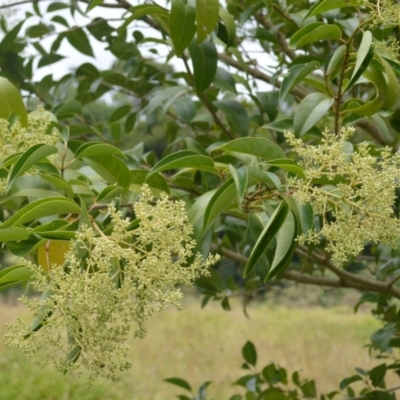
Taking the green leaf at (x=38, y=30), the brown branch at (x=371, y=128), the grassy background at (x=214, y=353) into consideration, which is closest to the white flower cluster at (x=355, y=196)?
the brown branch at (x=371, y=128)

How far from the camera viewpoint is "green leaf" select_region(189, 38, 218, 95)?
0.84 metres

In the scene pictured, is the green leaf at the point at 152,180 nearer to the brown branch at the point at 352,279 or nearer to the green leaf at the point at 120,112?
the brown branch at the point at 352,279

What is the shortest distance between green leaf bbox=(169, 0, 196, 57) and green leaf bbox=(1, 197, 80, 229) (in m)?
0.25

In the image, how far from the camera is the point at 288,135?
1.83 feet

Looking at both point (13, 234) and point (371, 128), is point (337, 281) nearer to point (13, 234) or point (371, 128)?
point (371, 128)

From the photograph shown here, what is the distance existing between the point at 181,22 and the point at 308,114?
0.19 m

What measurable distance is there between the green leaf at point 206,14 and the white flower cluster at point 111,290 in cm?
27

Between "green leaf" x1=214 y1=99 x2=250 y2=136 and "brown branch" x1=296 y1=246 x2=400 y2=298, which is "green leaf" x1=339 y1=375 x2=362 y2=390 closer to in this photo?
"brown branch" x1=296 y1=246 x2=400 y2=298

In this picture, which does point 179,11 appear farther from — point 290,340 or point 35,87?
point 290,340

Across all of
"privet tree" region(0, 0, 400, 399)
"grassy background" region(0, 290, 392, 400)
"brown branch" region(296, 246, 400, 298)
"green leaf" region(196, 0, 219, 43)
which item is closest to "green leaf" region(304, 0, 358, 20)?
"privet tree" region(0, 0, 400, 399)

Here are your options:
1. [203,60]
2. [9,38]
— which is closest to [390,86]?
[203,60]

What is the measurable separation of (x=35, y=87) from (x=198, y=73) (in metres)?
0.71

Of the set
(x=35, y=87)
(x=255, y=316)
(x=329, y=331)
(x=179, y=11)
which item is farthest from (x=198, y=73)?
(x=255, y=316)

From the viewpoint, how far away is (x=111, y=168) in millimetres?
699
